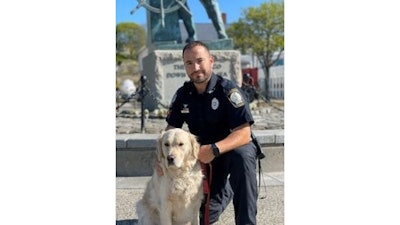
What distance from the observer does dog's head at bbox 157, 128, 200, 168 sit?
9.84 ft

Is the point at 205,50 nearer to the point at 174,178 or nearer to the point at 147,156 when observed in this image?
the point at 174,178

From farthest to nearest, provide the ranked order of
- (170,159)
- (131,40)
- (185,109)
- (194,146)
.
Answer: (131,40) → (185,109) → (194,146) → (170,159)

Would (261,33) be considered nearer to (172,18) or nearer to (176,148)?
(172,18)

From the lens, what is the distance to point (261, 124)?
7.31 metres

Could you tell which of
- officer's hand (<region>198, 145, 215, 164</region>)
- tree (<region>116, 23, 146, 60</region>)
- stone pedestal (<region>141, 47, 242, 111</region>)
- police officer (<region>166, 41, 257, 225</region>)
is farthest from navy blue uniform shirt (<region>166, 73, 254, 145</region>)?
tree (<region>116, 23, 146, 60</region>)

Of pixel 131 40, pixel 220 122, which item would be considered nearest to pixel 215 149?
pixel 220 122

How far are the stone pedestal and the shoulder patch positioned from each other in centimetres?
597

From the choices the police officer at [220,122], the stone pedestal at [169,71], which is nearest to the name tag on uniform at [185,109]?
the police officer at [220,122]

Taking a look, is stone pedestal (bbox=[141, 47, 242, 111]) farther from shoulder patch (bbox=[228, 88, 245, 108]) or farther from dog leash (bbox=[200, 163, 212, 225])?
shoulder patch (bbox=[228, 88, 245, 108])

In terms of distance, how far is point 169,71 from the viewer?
30.5 feet

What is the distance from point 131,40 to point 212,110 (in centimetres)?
4575

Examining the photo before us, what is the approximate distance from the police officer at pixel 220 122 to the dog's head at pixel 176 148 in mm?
99
